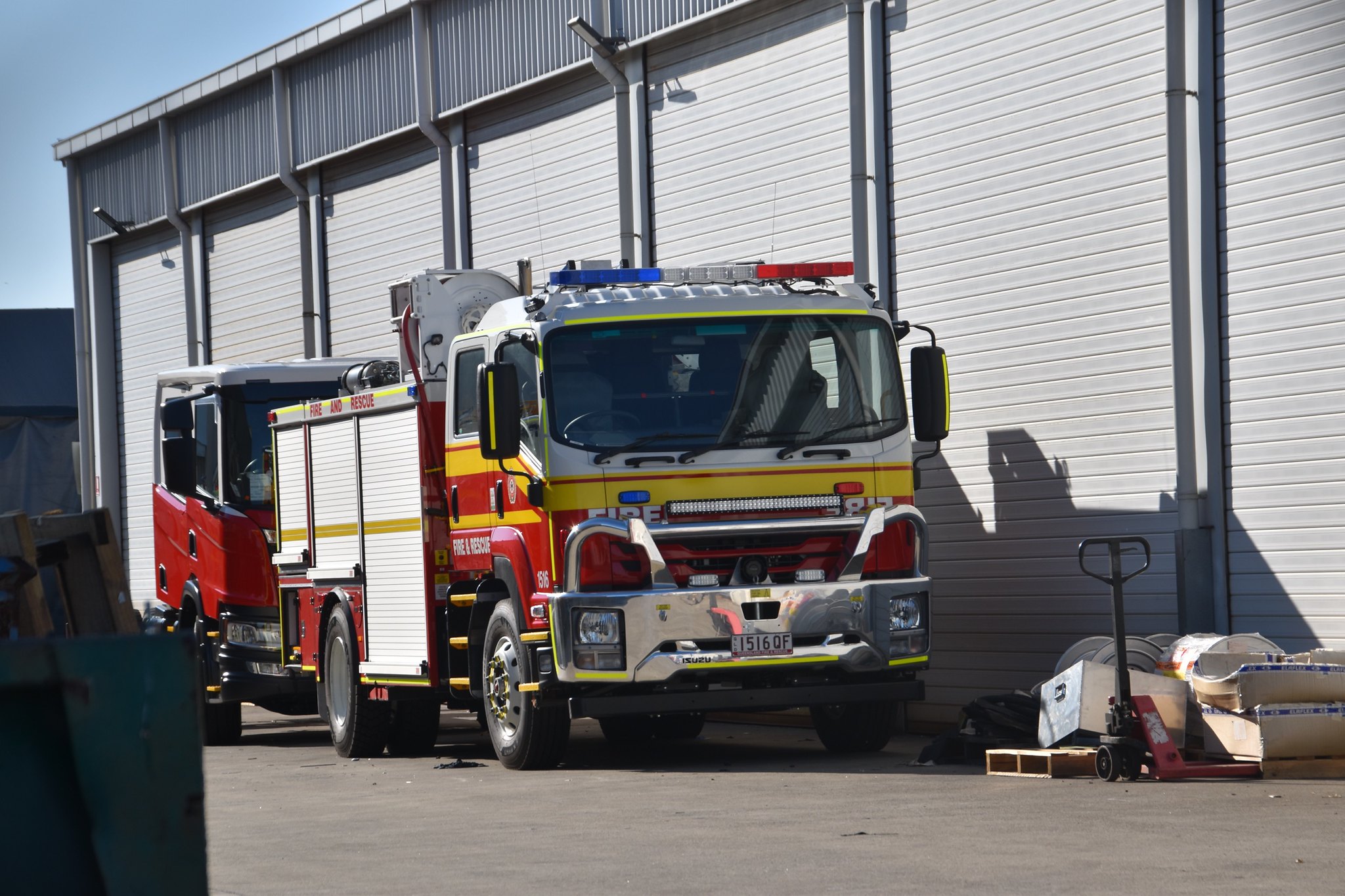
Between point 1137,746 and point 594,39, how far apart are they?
10.7m

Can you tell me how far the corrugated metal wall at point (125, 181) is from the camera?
29109mm

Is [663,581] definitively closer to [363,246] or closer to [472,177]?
[472,177]

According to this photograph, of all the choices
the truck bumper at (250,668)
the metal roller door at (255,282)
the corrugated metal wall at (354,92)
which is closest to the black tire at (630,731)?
the truck bumper at (250,668)

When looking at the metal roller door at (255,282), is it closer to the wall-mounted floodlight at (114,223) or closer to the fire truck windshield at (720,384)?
the wall-mounted floodlight at (114,223)

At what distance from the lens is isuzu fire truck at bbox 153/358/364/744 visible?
16.5 metres

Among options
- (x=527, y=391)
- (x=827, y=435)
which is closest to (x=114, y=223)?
(x=527, y=391)

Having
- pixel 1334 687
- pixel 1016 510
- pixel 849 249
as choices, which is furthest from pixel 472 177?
pixel 1334 687

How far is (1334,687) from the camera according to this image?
10.9 meters

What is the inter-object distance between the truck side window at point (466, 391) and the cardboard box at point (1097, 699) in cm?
426

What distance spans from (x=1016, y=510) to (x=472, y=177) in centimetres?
940

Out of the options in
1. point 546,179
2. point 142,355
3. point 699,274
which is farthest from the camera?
point 142,355

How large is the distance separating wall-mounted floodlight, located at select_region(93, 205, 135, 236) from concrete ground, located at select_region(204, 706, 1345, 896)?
18484 millimetres

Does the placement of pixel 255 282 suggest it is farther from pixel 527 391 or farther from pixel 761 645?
pixel 761 645

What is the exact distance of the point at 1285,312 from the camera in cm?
1264
